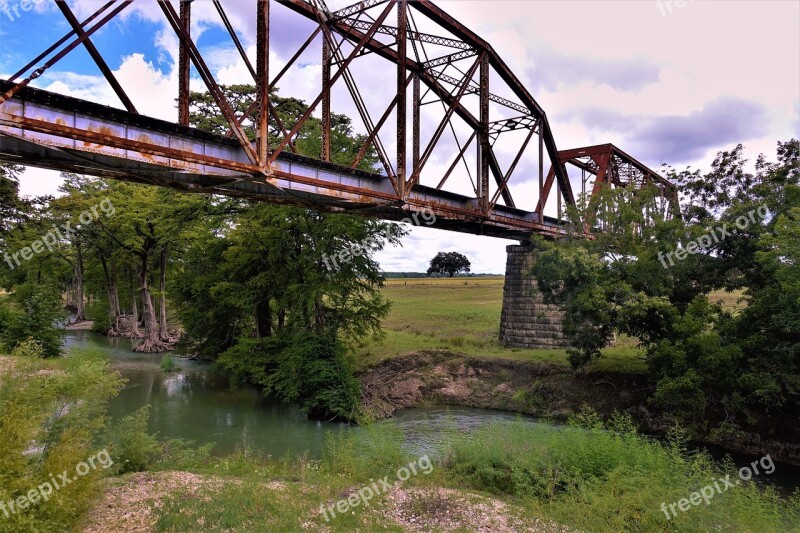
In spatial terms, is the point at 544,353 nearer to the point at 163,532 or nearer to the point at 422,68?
the point at 422,68

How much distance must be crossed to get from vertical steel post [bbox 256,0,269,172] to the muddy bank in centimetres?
1095

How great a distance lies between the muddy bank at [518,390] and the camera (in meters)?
17.8

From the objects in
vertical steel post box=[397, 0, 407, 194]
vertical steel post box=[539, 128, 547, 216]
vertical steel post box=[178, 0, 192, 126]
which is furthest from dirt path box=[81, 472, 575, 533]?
vertical steel post box=[539, 128, 547, 216]

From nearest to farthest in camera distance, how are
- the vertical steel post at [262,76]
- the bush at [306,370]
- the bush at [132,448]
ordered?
the vertical steel post at [262,76]
the bush at [132,448]
the bush at [306,370]

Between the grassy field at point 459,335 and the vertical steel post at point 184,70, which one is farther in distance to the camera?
the grassy field at point 459,335

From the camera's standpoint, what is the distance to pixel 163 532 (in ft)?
25.5

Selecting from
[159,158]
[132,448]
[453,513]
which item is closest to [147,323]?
[132,448]

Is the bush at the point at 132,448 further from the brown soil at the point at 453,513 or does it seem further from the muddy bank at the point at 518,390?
the muddy bank at the point at 518,390

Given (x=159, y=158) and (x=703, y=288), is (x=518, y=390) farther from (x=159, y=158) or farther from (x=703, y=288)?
(x=159, y=158)

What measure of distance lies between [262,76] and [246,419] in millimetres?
12968

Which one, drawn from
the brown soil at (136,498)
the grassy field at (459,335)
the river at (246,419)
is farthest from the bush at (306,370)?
the brown soil at (136,498)

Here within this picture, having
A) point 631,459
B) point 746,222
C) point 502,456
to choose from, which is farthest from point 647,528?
point 746,222

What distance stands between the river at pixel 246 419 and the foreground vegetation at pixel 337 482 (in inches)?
99.6

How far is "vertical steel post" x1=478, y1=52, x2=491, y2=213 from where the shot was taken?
68.1 feet
